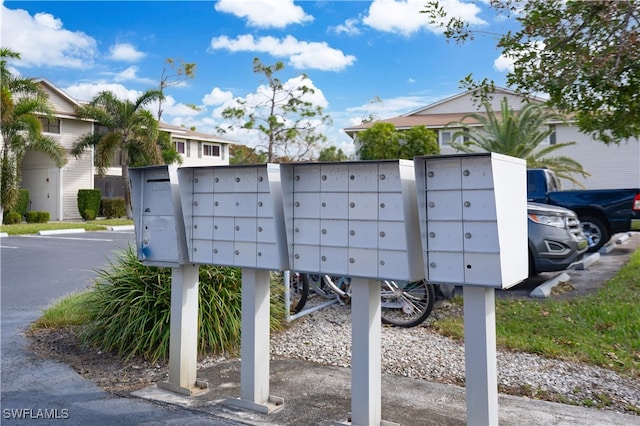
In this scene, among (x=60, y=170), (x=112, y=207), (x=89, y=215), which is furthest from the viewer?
(x=112, y=207)

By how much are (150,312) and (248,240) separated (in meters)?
1.75

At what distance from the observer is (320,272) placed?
3.28 meters

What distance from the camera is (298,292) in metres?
6.56

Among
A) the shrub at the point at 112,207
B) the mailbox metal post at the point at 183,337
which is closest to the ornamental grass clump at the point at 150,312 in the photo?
the mailbox metal post at the point at 183,337

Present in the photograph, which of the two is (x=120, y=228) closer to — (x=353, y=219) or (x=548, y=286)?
(x=548, y=286)

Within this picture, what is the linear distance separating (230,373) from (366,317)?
170 centimetres

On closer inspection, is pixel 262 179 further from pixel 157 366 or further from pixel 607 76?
pixel 607 76

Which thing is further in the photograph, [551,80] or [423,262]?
[551,80]

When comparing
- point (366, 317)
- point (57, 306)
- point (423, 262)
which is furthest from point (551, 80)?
point (57, 306)

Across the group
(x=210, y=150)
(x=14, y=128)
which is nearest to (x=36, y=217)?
(x=14, y=128)

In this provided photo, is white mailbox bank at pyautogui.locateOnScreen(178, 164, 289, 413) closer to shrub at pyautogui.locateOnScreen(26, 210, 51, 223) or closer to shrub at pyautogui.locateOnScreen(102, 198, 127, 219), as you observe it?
shrub at pyautogui.locateOnScreen(26, 210, 51, 223)

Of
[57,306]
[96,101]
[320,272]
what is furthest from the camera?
[96,101]

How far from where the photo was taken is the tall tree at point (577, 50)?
4.86 meters

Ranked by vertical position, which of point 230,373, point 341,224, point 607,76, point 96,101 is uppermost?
point 96,101
